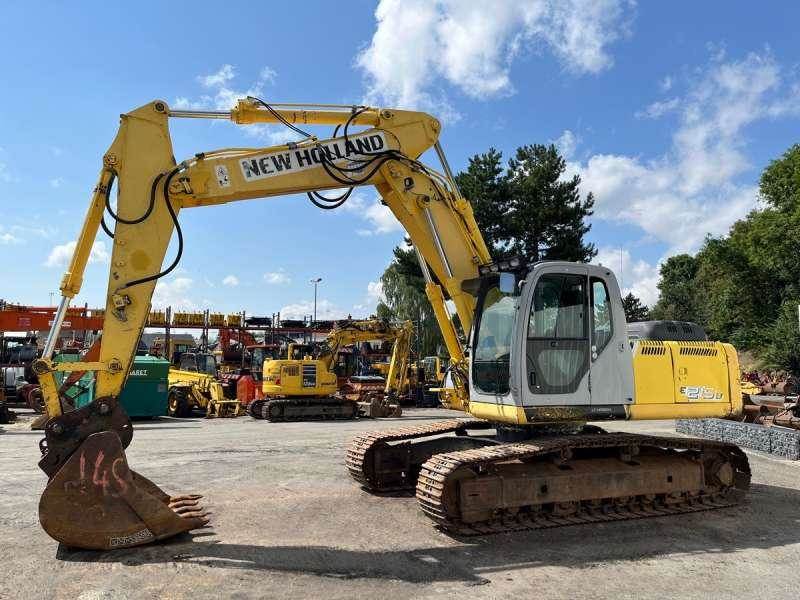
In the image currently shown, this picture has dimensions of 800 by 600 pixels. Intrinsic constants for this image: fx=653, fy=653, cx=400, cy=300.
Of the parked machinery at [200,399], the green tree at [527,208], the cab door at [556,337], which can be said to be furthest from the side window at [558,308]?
the green tree at [527,208]

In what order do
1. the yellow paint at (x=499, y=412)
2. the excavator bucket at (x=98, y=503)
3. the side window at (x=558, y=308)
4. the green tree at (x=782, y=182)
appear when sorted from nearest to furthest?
the excavator bucket at (x=98, y=503)
the yellow paint at (x=499, y=412)
the side window at (x=558, y=308)
the green tree at (x=782, y=182)

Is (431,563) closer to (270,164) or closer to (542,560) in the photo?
(542,560)

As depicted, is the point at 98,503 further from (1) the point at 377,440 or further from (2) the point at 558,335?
(2) the point at 558,335

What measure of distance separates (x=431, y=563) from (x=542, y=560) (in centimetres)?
104

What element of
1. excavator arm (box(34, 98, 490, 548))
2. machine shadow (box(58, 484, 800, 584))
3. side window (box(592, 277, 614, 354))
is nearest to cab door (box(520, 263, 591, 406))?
side window (box(592, 277, 614, 354))

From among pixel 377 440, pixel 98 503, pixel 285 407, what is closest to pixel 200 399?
pixel 285 407

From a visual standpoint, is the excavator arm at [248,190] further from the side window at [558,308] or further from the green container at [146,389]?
the green container at [146,389]

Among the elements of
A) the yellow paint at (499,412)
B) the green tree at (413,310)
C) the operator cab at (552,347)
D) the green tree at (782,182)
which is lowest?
the yellow paint at (499,412)

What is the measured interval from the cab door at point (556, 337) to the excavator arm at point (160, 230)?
1.13 metres

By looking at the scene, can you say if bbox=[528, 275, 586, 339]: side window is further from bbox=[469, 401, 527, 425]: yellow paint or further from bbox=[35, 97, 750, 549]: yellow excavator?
bbox=[469, 401, 527, 425]: yellow paint

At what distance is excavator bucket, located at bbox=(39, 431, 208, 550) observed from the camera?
5.81m

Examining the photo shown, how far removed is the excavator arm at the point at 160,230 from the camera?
5945 millimetres

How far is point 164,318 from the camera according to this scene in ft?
143

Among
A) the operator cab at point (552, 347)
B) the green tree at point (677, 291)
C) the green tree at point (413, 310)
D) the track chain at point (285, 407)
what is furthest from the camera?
the green tree at point (677, 291)
